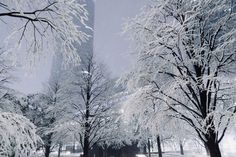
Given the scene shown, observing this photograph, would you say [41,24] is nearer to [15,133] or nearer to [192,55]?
[15,133]

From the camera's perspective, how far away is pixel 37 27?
3.89 meters

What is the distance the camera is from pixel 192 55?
632 cm

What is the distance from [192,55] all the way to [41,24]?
14.5 feet

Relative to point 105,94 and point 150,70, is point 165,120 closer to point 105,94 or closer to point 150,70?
point 150,70

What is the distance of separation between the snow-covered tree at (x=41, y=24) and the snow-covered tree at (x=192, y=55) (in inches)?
98.0

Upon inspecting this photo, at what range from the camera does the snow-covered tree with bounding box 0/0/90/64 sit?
11.5 ft

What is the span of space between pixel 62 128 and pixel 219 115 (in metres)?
8.98

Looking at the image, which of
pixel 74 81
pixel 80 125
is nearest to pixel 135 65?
pixel 80 125

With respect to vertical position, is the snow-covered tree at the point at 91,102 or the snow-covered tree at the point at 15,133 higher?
the snow-covered tree at the point at 91,102

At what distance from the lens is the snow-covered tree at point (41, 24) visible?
3.49 metres

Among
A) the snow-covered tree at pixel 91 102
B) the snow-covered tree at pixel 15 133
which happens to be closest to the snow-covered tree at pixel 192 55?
the snow-covered tree at pixel 15 133

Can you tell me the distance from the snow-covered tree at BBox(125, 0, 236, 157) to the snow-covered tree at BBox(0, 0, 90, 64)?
2490 mm

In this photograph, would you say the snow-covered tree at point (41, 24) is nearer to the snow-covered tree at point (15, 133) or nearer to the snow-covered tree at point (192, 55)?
the snow-covered tree at point (15, 133)

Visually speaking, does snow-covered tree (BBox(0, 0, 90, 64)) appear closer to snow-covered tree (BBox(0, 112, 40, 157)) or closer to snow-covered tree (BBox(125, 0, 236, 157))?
snow-covered tree (BBox(0, 112, 40, 157))
